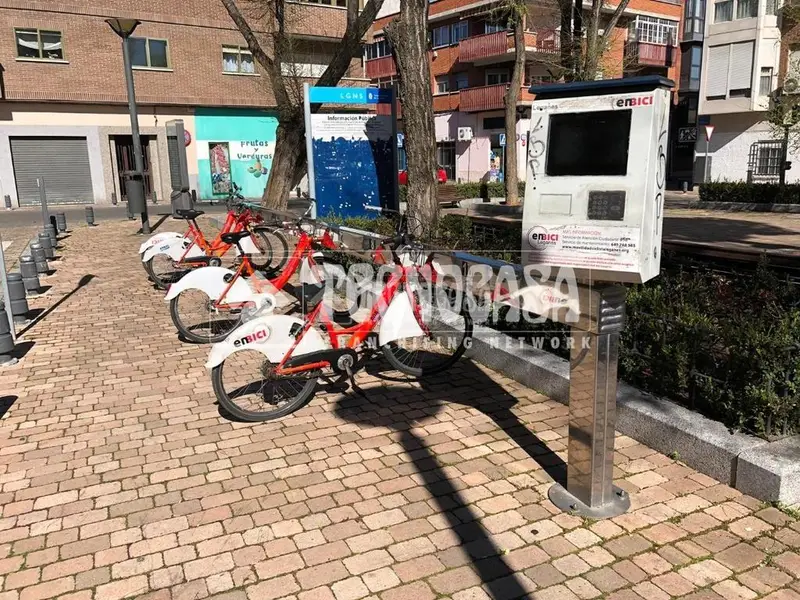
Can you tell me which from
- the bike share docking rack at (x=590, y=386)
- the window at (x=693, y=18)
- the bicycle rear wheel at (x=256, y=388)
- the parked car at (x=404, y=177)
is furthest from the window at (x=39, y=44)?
the window at (x=693, y=18)

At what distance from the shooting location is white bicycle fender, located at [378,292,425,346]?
476 cm

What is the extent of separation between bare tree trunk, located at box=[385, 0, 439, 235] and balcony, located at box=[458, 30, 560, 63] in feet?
84.1

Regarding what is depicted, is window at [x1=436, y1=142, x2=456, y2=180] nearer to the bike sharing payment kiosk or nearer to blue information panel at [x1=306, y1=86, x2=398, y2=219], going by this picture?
blue information panel at [x1=306, y1=86, x2=398, y2=219]

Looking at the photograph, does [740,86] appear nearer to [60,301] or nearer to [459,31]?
[459,31]

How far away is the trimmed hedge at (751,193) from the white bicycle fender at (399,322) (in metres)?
19.9

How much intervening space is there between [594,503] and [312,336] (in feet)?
6.96

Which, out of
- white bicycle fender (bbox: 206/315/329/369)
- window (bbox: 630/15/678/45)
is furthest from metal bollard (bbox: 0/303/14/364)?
window (bbox: 630/15/678/45)

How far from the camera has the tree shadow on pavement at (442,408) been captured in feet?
9.53

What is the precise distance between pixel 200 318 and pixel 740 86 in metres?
34.6

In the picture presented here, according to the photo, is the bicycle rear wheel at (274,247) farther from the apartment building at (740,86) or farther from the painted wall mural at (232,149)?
the apartment building at (740,86)

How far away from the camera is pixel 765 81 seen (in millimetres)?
32562

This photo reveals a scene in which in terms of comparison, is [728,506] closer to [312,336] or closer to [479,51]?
[312,336]

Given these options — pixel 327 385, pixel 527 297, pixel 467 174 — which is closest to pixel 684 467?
pixel 527 297

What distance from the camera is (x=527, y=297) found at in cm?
353
